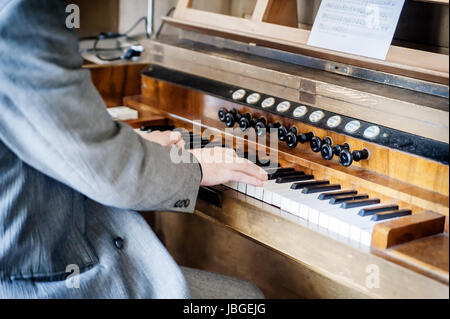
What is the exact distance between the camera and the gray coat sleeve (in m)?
1.27

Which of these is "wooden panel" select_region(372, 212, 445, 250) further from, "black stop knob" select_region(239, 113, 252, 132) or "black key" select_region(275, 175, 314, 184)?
"black stop knob" select_region(239, 113, 252, 132)

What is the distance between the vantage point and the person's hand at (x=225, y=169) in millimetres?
1689

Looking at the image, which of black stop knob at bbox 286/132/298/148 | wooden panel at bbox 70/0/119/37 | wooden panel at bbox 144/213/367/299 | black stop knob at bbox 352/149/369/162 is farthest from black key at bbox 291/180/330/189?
wooden panel at bbox 70/0/119/37

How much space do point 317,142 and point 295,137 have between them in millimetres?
94

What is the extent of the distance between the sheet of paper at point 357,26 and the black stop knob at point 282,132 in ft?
0.97

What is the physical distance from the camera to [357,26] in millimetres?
1958

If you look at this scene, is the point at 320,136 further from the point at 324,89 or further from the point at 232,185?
the point at 232,185

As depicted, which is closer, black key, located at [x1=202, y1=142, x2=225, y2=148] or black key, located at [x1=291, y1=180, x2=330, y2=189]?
black key, located at [x1=291, y1=180, x2=330, y2=189]

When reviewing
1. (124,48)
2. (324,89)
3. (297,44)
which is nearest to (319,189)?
(324,89)

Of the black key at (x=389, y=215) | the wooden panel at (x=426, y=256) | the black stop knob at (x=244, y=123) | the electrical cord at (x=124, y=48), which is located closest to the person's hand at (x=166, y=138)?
the black stop knob at (x=244, y=123)

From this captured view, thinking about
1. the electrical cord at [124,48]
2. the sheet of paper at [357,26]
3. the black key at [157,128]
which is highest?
the sheet of paper at [357,26]

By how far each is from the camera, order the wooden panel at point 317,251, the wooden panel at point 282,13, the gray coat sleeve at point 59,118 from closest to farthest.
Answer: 1. the gray coat sleeve at point 59,118
2. the wooden panel at point 317,251
3. the wooden panel at point 282,13

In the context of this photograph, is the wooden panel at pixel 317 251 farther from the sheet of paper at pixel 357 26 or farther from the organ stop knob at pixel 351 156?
the sheet of paper at pixel 357 26

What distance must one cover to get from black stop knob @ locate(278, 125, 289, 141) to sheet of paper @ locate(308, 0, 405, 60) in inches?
11.7
